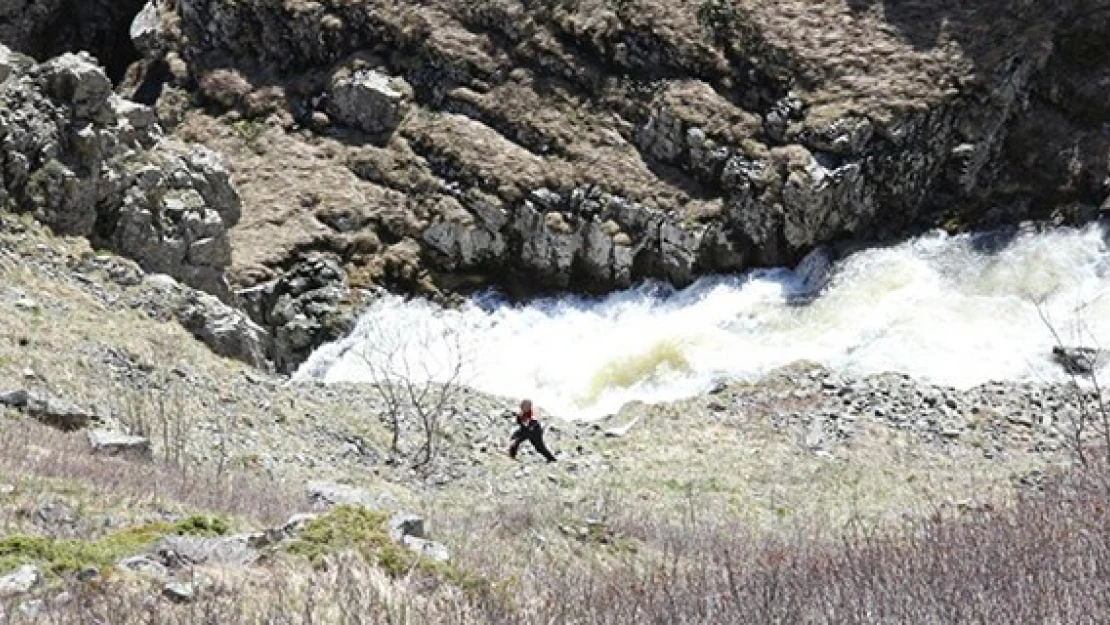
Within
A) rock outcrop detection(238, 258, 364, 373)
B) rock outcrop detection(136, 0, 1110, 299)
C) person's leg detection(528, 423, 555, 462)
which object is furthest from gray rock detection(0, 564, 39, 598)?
rock outcrop detection(136, 0, 1110, 299)

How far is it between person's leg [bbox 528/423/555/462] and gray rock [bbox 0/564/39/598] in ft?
56.5

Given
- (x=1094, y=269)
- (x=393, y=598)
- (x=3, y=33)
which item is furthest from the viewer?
(x=3, y=33)

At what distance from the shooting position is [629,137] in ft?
124

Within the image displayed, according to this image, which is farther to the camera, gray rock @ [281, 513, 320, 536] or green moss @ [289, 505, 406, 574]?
gray rock @ [281, 513, 320, 536]

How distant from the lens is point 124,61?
4666 centimetres

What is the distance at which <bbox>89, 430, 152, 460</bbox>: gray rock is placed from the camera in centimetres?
1202

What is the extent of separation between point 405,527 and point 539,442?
15.3 meters

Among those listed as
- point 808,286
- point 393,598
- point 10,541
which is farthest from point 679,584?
point 808,286

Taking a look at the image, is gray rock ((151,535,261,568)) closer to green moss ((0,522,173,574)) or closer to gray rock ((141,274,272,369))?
green moss ((0,522,173,574))

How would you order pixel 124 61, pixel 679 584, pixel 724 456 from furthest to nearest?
1. pixel 124 61
2. pixel 724 456
3. pixel 679 584

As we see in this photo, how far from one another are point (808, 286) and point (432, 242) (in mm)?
11327

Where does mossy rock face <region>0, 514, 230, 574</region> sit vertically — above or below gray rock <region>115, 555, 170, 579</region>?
below

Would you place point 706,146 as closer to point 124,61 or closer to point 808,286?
point 808,286

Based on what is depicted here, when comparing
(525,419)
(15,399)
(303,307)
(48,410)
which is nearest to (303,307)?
(303,307)
